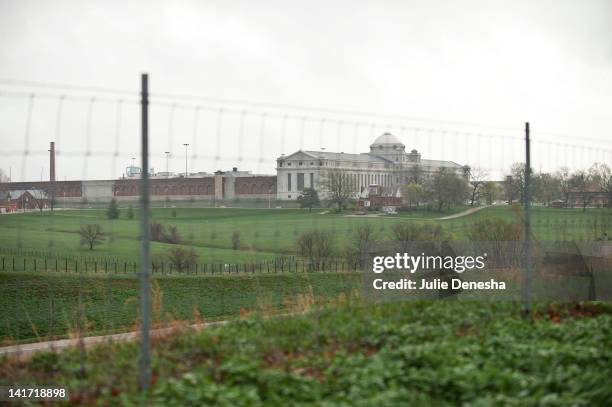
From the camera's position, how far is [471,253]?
57.3ft

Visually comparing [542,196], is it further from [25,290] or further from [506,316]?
[25,290]

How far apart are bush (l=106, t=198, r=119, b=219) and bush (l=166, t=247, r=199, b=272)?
7.22 meters

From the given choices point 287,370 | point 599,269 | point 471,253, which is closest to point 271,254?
point 471,253

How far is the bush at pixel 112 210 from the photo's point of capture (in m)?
12.9

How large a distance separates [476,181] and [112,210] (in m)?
7.44

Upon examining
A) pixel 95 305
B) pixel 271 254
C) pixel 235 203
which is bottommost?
pixel 95 305

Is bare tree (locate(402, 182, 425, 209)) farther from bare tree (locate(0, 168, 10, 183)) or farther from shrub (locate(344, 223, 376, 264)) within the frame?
bare tree (locate(0, 168, 10, 183))

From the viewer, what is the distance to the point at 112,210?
521 inches

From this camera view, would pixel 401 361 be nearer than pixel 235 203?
Yes

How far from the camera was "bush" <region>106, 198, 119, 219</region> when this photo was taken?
12913 mm

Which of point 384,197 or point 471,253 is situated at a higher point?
point 384,197

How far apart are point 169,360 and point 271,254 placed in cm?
1931

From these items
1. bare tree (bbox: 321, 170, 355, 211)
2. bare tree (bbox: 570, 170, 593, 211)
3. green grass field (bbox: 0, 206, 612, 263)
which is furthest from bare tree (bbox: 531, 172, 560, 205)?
bare tree (bbox: 321, 170, 355, 211)

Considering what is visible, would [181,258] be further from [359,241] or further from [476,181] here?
[476,181]
